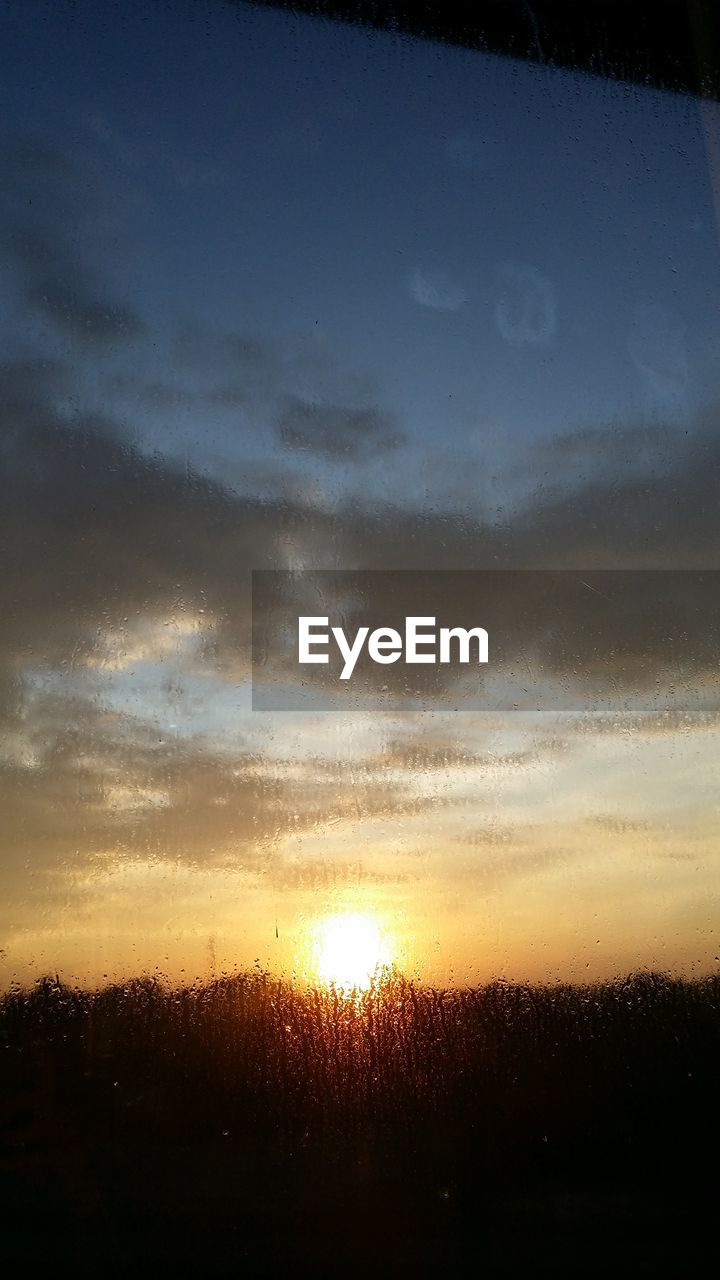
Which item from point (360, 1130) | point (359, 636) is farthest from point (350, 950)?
point (359, 636)

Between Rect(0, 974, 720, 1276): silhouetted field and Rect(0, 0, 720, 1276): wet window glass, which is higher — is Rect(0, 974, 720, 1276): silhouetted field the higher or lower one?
the lower one

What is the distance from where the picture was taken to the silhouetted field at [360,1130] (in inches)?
50.0

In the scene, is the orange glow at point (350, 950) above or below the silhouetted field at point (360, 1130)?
above

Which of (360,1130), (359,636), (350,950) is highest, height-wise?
(359,636)

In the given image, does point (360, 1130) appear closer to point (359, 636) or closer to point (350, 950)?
point (350, 950)

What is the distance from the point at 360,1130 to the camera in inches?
51.7

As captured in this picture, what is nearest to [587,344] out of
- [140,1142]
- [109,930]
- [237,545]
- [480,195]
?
[480,195]

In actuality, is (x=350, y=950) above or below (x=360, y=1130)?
above

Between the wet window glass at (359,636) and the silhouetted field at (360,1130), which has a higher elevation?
the wet window glass at (359,636)

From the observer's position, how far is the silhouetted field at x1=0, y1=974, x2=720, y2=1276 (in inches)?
50.0

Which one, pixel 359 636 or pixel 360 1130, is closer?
pixel 360 1130

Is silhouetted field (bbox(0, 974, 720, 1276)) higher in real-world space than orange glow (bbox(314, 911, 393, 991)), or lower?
lower

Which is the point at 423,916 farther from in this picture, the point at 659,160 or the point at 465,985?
the point at 659,160

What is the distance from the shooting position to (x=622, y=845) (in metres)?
1.39
